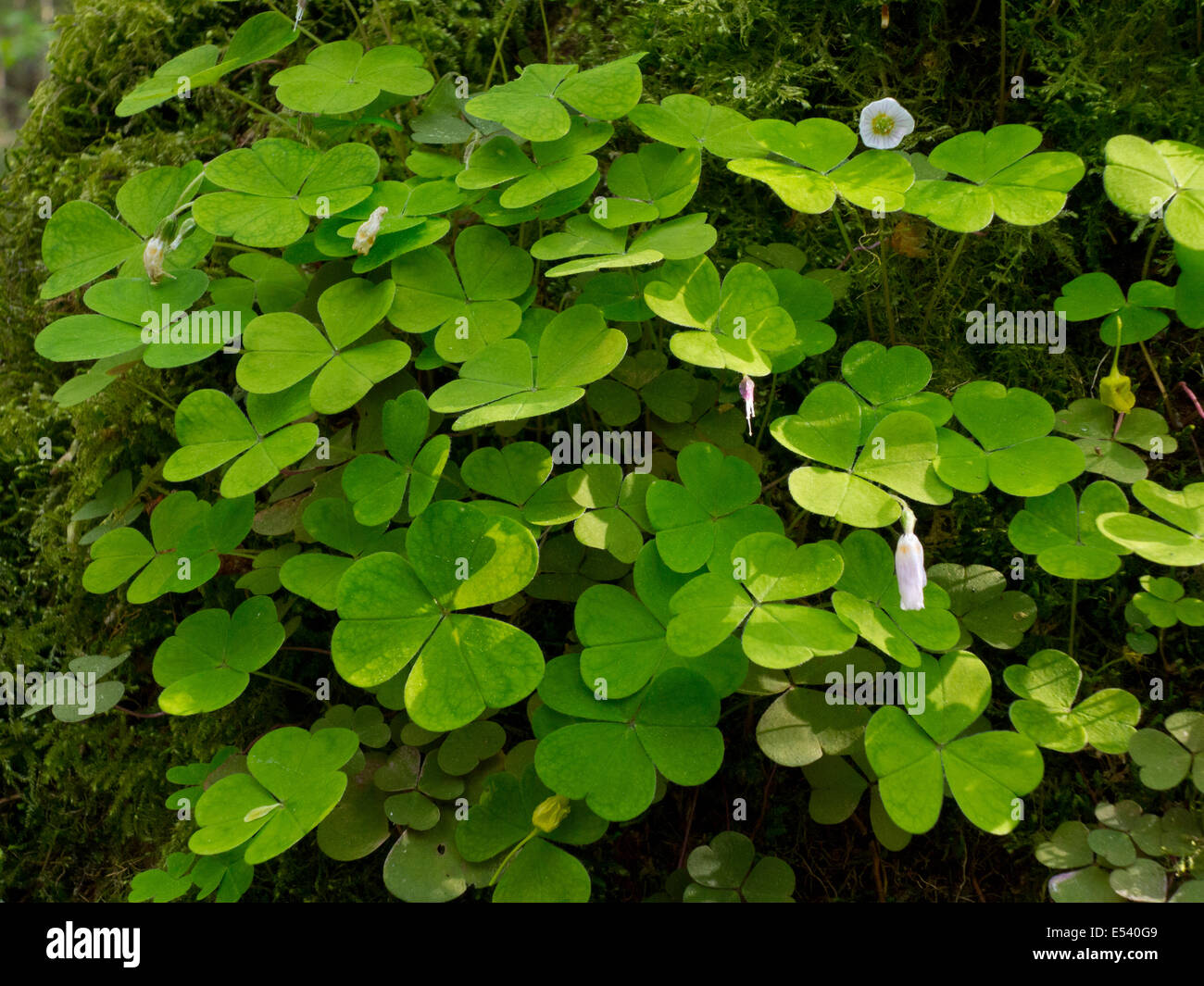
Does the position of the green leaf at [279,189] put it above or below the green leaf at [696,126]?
below

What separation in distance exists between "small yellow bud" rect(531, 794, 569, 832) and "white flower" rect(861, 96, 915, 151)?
140 cm

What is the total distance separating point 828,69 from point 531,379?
1.11 m

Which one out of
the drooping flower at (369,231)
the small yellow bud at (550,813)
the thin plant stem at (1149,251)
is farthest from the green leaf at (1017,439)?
the drooping flower at (369,231)

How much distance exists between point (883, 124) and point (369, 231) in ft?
3.47

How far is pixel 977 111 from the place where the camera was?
1.95 m

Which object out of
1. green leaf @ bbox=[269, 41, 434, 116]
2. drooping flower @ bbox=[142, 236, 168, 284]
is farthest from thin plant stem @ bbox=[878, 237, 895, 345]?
drooping flower @ bbox=[142, 236, 168, 284]

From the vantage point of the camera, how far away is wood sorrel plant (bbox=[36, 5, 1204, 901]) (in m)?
1.34

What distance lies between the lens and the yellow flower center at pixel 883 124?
168 cm

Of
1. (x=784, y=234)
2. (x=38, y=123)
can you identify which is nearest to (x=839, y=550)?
(x=784, y=234)

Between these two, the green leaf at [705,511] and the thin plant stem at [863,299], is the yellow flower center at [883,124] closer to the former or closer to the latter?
the thin plant stem at [863,299]

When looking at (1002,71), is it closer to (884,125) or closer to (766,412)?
(884,125)

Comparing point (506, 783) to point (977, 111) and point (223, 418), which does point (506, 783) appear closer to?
point (223, 418)

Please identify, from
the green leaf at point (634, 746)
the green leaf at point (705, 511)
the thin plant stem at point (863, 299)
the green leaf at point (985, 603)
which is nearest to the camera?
the green leaf at point (634, 746)

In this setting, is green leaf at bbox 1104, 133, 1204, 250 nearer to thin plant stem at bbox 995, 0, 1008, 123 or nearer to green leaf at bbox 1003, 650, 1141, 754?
thin plant stem at bbox 995, 0, 1008, 123
